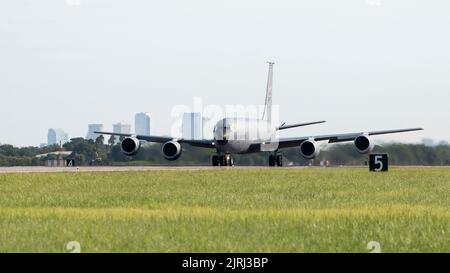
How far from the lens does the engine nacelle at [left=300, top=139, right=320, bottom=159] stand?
67750 millimetres

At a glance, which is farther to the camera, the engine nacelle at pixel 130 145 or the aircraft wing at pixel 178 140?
the aircraft wing at pixel 178 140

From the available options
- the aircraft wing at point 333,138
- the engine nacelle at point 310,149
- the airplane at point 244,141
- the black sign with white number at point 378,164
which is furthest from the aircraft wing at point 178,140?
the black sign with white number at point 378,164

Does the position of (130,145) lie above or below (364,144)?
below

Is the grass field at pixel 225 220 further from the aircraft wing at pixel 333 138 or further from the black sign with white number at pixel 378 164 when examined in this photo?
the aircraft wing at pixel 333 138

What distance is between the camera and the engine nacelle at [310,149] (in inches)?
2667

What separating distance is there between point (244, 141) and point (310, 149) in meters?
5.81

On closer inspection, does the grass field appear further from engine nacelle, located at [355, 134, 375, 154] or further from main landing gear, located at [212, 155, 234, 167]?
main landing gear, located at [212, 155, 234, 167]

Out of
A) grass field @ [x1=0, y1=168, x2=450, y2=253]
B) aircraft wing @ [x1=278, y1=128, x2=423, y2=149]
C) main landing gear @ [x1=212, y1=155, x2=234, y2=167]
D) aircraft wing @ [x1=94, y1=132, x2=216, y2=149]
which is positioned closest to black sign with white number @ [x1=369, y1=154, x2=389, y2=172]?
aircraft wing @ [x1=278, y1=128, x2=423, y2=149]

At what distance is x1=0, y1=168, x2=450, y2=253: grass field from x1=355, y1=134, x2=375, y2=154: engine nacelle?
3698 cm

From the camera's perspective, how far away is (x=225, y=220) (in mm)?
17406

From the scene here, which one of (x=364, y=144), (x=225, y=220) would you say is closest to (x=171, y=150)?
(x=364, y=144)

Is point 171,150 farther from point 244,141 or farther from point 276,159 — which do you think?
point 276,159
